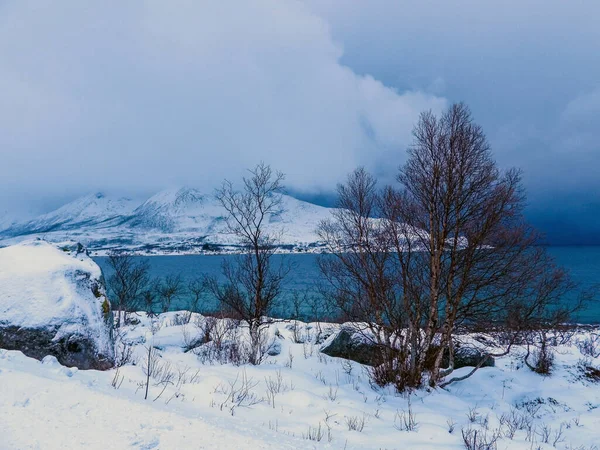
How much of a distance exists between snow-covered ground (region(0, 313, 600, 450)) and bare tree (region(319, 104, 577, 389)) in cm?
158

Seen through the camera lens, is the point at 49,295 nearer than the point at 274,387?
No

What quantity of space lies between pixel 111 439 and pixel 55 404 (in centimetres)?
98

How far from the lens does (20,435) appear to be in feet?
10.0

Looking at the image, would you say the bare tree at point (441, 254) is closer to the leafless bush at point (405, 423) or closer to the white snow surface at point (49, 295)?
the leafless bush at point (405, 423)

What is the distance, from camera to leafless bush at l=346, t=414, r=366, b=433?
560 centimetres

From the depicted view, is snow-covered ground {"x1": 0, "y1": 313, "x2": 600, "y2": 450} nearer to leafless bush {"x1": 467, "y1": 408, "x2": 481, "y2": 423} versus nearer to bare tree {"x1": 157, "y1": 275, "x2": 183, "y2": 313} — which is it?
leafless bush {"x1": 467, "y1": 408, "x2": 481, "y2": 423}

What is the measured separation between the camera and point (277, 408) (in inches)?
241

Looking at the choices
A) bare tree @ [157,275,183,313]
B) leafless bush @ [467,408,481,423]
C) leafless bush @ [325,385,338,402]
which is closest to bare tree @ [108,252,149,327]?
bare tree @ [157,275,183,313]

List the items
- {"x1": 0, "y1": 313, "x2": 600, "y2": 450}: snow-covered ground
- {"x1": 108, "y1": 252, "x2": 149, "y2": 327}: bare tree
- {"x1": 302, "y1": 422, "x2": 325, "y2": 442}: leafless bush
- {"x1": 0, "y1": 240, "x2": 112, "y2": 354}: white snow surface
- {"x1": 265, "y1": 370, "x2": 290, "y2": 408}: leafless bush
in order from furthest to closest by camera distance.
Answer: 1. {"x1": 108, "y1": 252, "x2": 149, "y2": 327}: bare tree
2. {"x1": 0, "y1": 240, "x2": 112, "y2": 354}: white snow surface
3. {"x1": 265, "y1": 370, "x2": 290, "y2": 408}: leafless bush
4. {"x1": 302, "y1": 422, "x2": 325, "y2": 442}: leafless bush
5. {"x1": 0, "y1": 313, "x2": 600, "y2": 450}: snow-covered ground

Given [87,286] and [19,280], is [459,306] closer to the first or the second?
[87,286]

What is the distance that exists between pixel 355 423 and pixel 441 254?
582 cm

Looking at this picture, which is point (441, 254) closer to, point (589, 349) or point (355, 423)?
point (355, 423)

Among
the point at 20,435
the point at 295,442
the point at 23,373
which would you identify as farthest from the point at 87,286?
the point at 295,442

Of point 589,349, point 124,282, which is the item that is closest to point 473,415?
point 589,349
